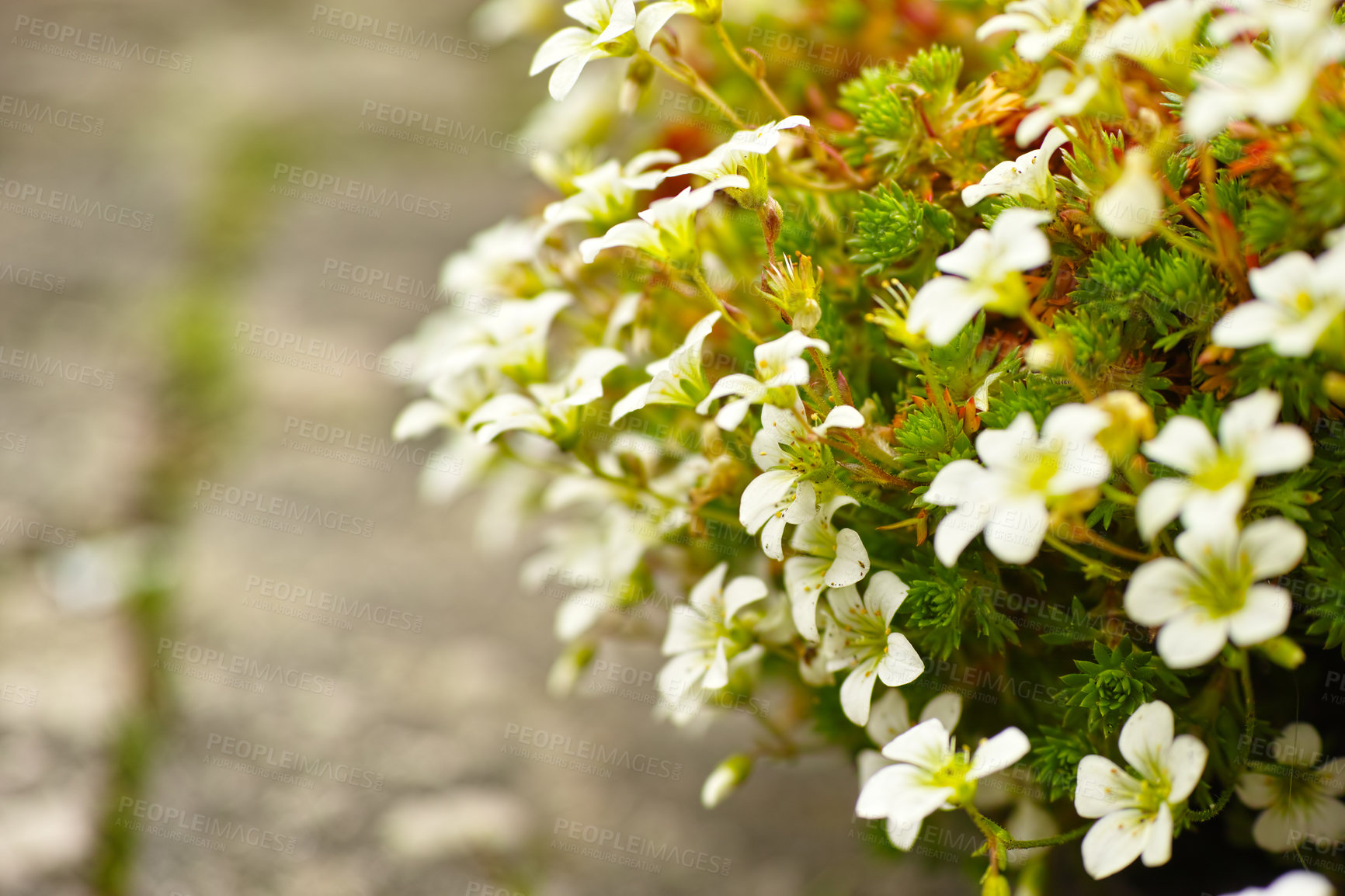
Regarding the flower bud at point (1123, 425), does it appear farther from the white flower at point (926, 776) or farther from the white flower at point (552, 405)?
the white flower at point (552, 405)

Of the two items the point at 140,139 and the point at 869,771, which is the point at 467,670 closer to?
the point at 869,771

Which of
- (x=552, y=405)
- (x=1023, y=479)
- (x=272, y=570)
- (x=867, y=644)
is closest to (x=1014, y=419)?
(x=1023, y=479)

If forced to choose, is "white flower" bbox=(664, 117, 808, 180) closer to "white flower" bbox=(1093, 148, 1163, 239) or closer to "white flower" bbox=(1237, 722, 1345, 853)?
"white flower" bbox=(1093, 148, 1163, 239)

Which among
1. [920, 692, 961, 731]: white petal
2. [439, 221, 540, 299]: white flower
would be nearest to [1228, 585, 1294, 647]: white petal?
[920, 692, 961, 731]: white petal

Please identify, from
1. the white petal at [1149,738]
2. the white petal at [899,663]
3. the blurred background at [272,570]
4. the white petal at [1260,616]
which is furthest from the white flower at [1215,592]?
the blurred background at [272,570]

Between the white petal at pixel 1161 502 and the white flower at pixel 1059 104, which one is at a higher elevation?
the white flower at pixel 1059 104
